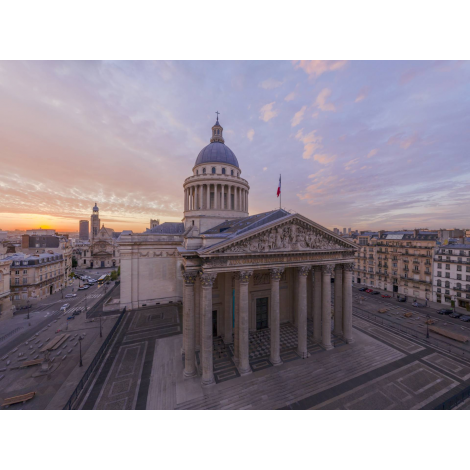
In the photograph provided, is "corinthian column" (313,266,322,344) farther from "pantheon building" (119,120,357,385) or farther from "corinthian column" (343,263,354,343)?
"corinthian column" (343,263,354,343)

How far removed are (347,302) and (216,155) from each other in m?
34.7

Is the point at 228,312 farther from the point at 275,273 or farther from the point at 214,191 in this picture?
the point at 214,191

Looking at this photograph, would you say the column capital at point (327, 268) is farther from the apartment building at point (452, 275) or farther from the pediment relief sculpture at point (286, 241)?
the apartment building at point (452, 275)

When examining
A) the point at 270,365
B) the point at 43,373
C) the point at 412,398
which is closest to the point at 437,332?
the point at 412,398

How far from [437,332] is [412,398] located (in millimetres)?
18573

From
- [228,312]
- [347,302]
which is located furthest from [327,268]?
[228,312]

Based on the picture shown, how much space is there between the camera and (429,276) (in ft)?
145

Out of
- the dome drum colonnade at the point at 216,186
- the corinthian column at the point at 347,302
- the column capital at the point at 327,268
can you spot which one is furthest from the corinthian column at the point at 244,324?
the dome drum colonnade at the point at 216,186

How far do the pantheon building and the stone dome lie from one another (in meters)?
0.21

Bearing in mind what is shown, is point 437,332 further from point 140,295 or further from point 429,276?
point 140,295

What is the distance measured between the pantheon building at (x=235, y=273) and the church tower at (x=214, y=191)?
197 millimetres

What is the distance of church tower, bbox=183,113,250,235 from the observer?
3884 centimetres

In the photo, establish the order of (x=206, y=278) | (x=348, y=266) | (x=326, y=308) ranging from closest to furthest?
(x=206, y=278), (x=326, y=308), (x=348, y=266)

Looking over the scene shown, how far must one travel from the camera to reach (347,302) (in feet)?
84.3
